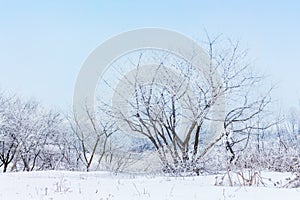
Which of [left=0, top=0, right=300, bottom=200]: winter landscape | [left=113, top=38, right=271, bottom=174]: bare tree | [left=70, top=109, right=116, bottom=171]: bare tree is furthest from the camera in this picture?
[left=70, top=109, right=116, bottom=171]: bare tree

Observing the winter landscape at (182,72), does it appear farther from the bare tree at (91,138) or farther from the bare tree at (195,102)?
the bare tree at (91,138)

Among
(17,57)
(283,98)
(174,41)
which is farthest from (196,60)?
(17,57)

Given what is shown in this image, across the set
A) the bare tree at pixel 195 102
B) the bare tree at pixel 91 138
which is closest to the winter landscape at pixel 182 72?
the bare tree at pixel 195 102

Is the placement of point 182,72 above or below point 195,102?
above

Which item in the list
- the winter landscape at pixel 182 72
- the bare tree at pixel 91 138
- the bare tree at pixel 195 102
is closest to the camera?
the winter landscape at pixel 182 72

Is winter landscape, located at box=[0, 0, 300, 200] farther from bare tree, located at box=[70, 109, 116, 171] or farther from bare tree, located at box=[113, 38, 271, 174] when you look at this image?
bare tree, located at box=[70, 109, 116, 171]

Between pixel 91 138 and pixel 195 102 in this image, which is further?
pixel 91 138

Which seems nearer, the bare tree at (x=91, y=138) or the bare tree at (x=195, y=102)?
the bare tree at (x=195, y=102)

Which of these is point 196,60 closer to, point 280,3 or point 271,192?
point 280,3

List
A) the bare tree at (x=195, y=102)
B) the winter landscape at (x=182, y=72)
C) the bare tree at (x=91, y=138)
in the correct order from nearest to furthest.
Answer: the winter landscape at (x=182, y=72), the bare tree at (x=195, y=102), the bare tree at (x=91, y=138)

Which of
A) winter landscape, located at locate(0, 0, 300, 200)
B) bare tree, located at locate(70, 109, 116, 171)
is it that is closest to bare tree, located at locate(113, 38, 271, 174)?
winter landscape, located at locate(0, 0, 300, 200)

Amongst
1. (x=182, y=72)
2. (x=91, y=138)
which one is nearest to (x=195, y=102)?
(x=182, y=72)

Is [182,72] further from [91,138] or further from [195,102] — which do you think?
[91,138]

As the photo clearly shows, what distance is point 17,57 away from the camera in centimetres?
1827
